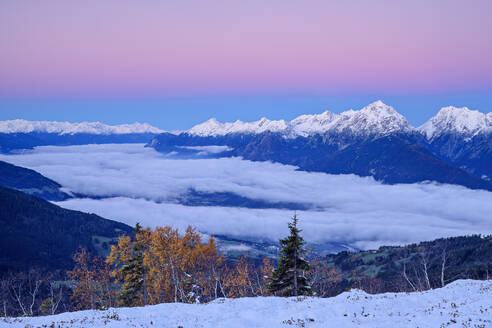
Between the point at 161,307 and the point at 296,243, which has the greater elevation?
the point at 296,243

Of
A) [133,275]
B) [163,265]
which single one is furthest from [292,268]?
[133,275]

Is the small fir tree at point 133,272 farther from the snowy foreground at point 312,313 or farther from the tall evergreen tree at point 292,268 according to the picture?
the tall evergreen tree at point 292,268

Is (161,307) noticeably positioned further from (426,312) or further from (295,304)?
(426,312)

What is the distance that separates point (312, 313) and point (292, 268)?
1800cm

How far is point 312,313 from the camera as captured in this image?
31.8m

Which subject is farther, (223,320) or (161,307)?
(161,307)

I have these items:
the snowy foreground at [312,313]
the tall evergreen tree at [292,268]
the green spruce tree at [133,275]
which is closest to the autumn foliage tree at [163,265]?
the green spruce tree at [133,275]

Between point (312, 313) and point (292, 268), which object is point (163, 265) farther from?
point (312, 313)

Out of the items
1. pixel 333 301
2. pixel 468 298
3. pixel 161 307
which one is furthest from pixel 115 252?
pixel 468 298

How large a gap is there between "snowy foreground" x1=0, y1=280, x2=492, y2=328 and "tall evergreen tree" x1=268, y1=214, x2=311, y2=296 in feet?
35.0

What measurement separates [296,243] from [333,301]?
1316cm

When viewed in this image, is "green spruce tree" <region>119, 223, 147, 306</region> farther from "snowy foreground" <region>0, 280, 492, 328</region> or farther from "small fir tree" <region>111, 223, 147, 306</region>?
"snowy foreground" <region>0, 280, 492, 328</region>

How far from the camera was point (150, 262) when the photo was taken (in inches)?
2207

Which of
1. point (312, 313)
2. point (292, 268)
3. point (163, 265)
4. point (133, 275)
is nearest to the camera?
point (312, 313)
